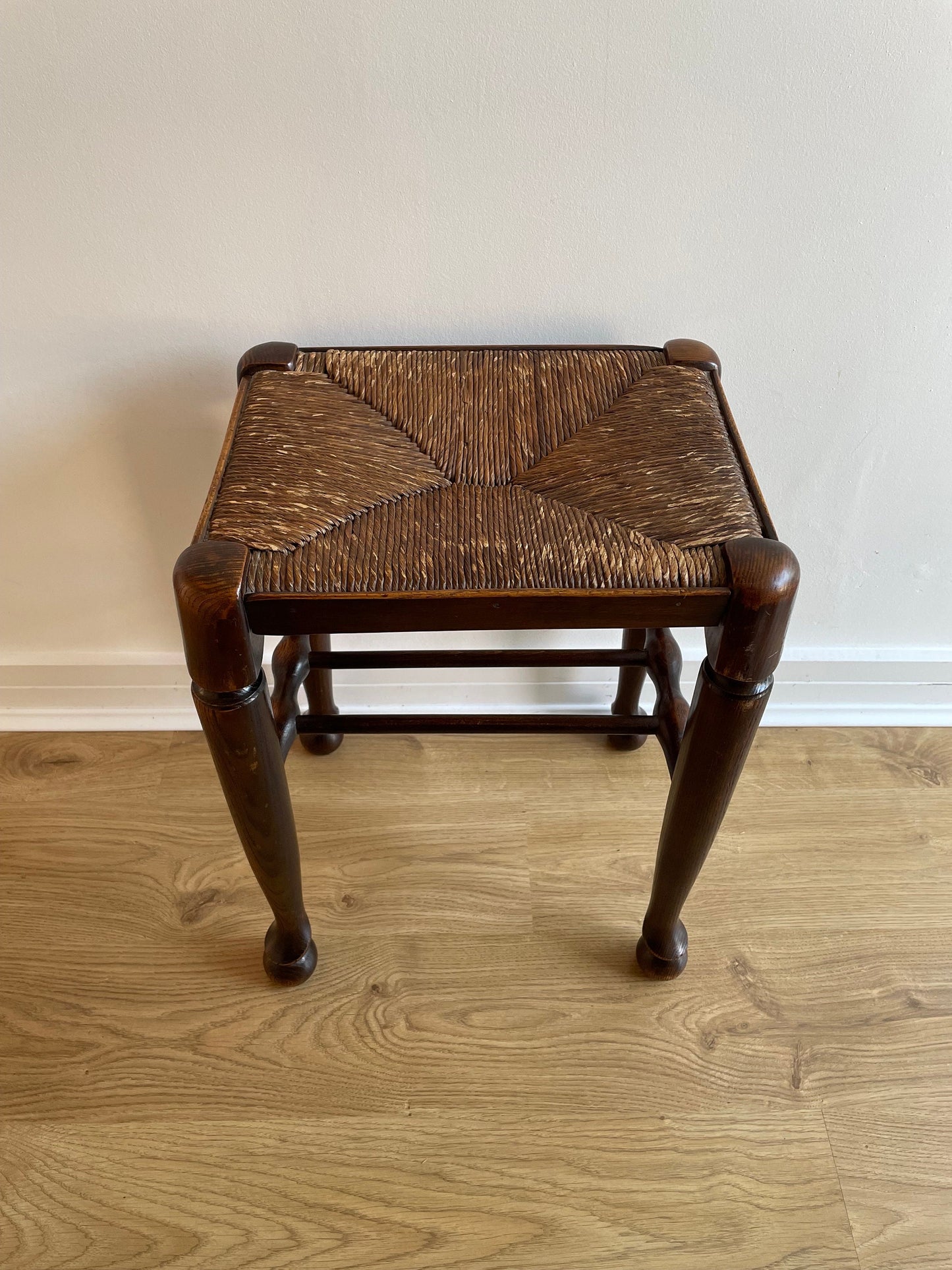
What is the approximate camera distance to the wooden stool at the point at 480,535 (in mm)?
552

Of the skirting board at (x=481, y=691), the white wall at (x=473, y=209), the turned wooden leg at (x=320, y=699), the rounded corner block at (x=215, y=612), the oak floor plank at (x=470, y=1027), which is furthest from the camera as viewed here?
the skirting board at (x=481, y=691)

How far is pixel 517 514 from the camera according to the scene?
1.95ft

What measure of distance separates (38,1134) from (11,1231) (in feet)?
0.23

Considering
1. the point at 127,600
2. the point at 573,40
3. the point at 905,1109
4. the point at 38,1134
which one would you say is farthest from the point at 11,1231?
the point at 573,40

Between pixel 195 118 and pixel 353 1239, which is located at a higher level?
pixel 195 118

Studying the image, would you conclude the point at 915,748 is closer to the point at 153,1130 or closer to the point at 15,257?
the point at 153,1130

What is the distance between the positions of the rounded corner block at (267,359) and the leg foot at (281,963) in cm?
50

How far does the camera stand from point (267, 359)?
0.73m

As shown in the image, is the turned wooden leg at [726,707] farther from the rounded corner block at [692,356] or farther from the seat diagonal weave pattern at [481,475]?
the rounded corner block at [692,356]

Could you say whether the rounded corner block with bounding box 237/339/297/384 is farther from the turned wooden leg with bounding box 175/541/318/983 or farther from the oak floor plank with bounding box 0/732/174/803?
the oak floor plank with bounding box 0/732/174/803

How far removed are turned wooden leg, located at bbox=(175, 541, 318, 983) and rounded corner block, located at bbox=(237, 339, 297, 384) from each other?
0.22 meters

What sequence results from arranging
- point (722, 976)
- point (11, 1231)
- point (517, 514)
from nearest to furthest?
point (517, 514) < point (11, 1231) < point (722, 976)

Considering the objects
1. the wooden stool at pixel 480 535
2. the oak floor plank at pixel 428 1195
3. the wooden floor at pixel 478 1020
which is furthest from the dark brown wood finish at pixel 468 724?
the oak floor plank at pixel 428 1195

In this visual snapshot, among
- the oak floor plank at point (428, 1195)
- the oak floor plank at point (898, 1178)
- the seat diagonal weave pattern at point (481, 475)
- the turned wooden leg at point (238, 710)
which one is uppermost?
the seat diagonal weave pattern at point (481, 475)
